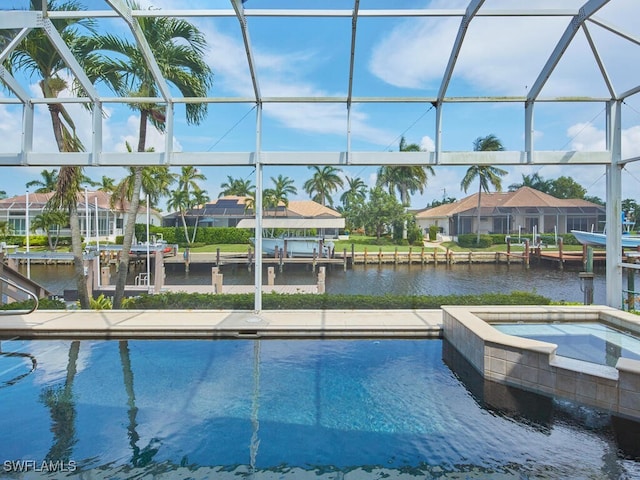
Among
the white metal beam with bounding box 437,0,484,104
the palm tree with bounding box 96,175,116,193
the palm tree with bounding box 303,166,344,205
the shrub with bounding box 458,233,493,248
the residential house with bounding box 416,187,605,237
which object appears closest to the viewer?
the white metal beam with bounding box 437,0,484,104

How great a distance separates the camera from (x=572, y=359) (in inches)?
203

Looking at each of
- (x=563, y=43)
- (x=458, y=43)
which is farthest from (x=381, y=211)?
(x=458, y=43)

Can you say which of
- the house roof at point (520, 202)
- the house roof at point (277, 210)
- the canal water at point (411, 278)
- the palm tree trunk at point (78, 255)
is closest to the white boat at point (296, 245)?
the canal water at point (411, 278)

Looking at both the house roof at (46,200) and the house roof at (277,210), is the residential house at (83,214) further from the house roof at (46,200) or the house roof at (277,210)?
the house roof at (277,210)

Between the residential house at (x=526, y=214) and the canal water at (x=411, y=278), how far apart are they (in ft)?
34.9

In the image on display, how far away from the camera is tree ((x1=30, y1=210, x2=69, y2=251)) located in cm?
2747

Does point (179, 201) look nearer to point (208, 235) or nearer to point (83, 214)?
point (208, 235)

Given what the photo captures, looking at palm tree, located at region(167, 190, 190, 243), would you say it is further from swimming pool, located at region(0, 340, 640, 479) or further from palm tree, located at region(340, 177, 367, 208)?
swimming pool, located at region(0, 340, 640, 479)

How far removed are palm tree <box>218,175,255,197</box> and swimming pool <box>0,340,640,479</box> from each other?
4688 cm

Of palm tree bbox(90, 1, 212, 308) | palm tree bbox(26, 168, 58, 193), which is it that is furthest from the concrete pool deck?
palm tree bbox(26, 168, 58, 193)

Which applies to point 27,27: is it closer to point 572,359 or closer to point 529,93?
point 529,93

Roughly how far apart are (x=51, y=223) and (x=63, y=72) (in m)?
22.3

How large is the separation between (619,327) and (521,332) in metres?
1.70

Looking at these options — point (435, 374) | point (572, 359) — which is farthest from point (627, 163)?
point (435, 374)
